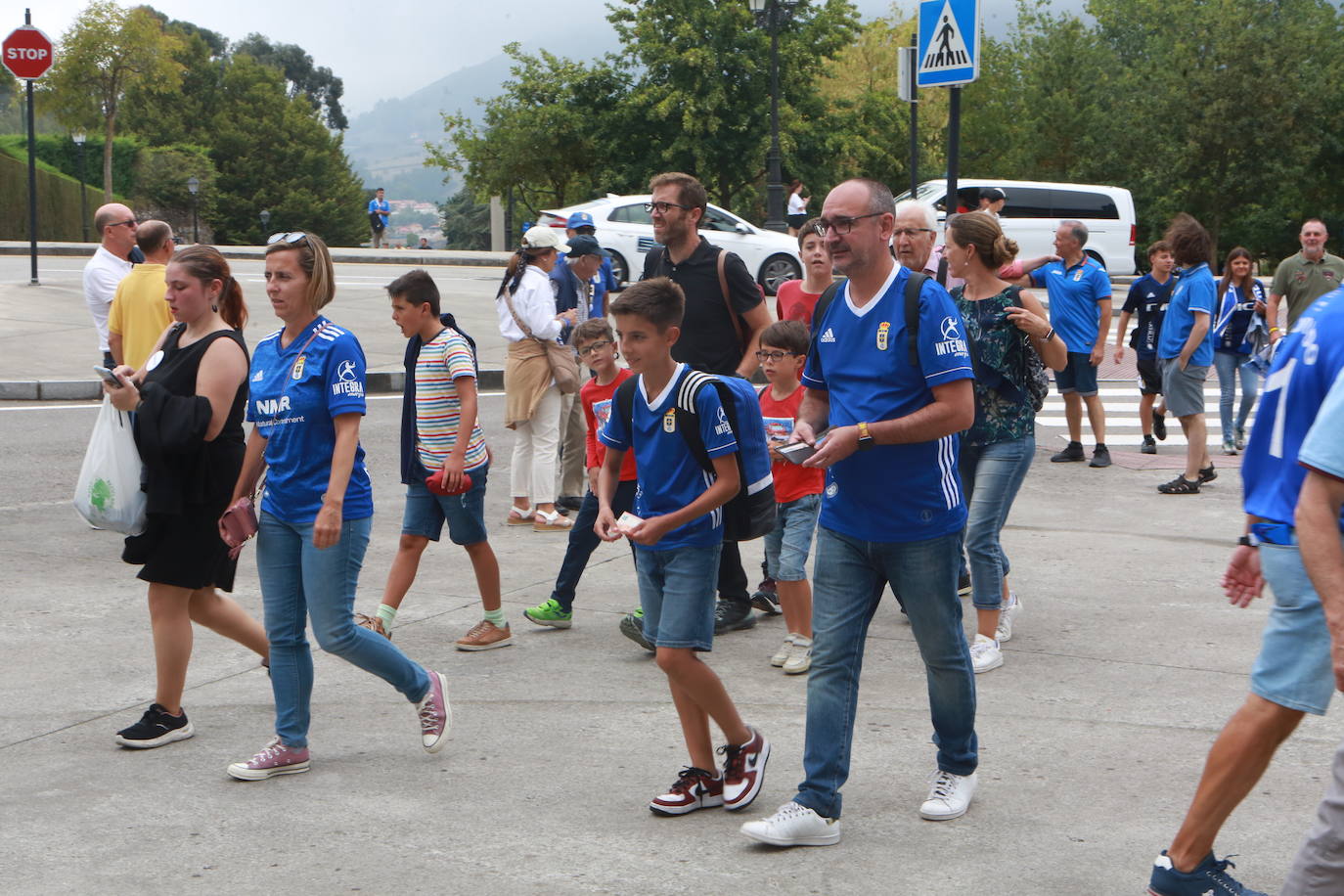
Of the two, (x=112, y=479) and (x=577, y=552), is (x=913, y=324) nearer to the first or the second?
(x=112, y=479)

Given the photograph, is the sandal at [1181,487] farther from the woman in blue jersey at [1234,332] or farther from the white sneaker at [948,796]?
the white sneaker at [948,796]

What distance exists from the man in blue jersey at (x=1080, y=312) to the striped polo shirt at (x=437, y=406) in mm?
6154

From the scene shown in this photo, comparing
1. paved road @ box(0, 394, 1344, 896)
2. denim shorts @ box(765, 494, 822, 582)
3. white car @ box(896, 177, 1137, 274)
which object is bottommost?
paved road @ box(0, 394, 1344, 896)

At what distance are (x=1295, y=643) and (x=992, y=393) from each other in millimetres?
2825

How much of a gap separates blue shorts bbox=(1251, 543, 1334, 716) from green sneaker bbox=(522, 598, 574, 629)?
12.4ft

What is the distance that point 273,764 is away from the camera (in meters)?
4.69

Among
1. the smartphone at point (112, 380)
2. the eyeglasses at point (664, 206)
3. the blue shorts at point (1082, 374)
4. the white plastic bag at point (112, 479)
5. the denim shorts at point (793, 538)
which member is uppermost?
the eyeglasses at point (664, 206)

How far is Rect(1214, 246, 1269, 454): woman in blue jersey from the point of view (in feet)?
38.1

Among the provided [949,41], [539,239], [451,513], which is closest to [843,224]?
[451,513]

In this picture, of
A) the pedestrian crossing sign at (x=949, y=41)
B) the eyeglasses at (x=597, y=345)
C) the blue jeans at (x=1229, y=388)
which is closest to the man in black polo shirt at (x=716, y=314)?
the eyeglasses at (x=597, y=345)

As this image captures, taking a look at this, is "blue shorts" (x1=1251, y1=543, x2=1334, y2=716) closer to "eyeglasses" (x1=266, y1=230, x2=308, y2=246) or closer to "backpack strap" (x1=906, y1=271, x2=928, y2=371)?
"backpack strap" (x1=906, y1=271, x2=928, y2=371)

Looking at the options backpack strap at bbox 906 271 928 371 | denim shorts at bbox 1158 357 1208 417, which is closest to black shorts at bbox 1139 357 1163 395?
denim shorts at bbox 1158 357 1208 417

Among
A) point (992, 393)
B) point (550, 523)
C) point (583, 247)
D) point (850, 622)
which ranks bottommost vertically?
point (550, 523)

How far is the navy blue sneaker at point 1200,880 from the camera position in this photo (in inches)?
138
